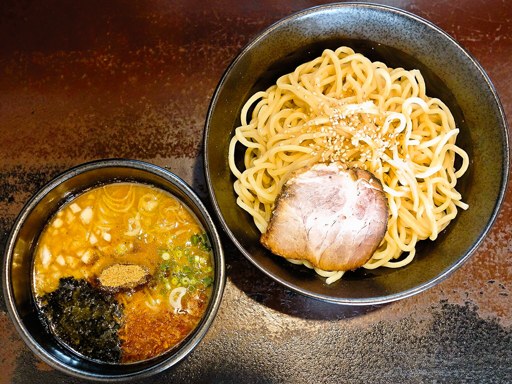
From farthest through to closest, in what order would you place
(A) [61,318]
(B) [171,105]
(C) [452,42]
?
(B) [171,105], (A) [61,318], (C) [452,42]

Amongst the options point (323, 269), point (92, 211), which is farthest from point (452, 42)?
point (92, 211)

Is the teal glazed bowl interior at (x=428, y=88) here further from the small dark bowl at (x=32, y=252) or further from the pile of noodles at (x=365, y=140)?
the small dark bowl at (x=32, y=252)

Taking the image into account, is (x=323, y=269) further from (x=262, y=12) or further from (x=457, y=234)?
(x=262, y=12)

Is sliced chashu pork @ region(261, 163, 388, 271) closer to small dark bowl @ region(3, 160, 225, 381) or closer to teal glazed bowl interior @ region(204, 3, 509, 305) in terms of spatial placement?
teal glazed bowl interior @ region(204, 3, 509, 305)

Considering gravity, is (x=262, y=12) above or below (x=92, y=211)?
above

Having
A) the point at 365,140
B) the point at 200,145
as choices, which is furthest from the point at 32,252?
the point at 365,140

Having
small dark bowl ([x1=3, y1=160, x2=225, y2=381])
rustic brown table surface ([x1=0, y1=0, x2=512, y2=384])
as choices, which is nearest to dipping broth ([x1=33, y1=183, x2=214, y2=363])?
small dark bowl ([x1=3, y1=160, x2=225, y2=381])

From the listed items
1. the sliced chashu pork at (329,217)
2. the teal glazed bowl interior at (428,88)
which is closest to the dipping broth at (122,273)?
the teal glazed bowl interior at (428,88)
